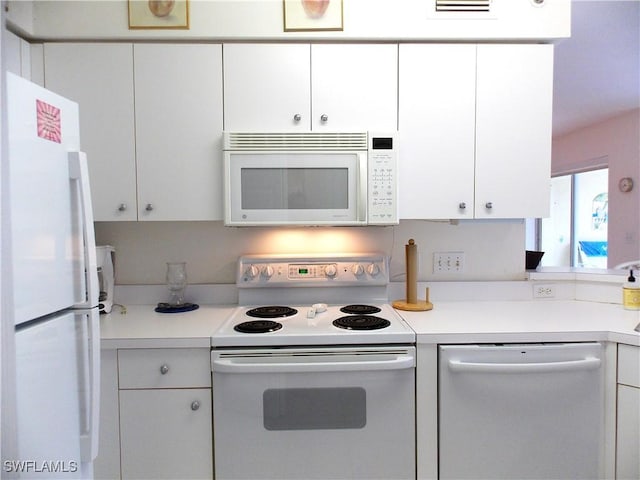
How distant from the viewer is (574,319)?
62.7 inches

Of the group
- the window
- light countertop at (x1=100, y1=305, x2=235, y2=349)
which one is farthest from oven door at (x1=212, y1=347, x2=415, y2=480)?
the window

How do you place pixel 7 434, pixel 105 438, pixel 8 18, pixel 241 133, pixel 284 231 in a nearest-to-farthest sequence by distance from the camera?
pixel 7 434 < pixel 105 438 < pixel 8 18 < pixel 241 133 < pixel 284 231

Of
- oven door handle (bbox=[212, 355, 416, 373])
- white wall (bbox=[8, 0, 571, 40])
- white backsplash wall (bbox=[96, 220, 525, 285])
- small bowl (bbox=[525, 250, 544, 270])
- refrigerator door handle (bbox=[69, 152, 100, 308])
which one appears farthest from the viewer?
small bowl (bbox=[525, 250, 544, 270])

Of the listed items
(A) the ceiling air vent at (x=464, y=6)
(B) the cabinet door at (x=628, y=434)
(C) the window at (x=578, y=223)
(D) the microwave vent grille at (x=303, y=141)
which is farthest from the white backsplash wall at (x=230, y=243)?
(C) the window at (x=578, y=223)

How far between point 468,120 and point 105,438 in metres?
2.01

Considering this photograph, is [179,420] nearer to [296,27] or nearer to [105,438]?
[105,438]

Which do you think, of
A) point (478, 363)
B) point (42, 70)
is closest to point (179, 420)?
point (478, 363)

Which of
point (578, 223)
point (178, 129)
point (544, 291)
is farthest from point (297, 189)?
point (578, 223)

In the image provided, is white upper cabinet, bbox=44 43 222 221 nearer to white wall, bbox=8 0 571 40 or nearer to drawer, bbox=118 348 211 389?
white wall, bbox=8 0 571 40

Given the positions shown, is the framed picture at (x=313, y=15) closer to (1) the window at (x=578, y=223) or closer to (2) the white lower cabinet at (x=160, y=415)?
(2) the white lower cabinet at (x=160, y=415)

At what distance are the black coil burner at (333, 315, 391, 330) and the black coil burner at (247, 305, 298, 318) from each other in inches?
10.4

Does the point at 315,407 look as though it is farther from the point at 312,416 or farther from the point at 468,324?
the point at 468,324

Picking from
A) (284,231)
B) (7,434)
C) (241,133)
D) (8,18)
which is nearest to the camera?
(7,434)

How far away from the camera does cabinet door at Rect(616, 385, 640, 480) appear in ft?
4.53
